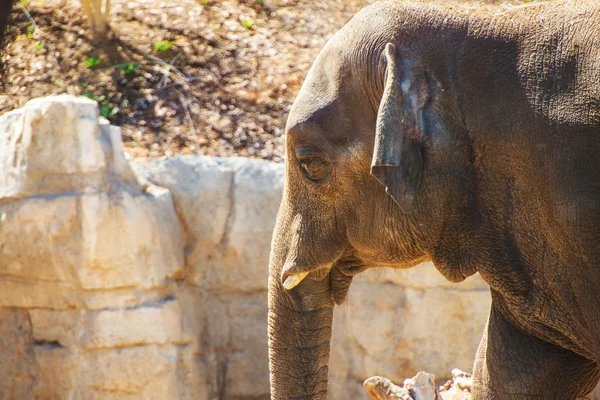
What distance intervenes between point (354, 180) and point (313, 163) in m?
0.15

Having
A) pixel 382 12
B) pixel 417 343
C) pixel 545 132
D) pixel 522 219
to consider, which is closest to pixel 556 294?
pixel 522 219

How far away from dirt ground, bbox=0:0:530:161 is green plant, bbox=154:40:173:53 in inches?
0.7

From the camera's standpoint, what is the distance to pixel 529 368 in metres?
3.54

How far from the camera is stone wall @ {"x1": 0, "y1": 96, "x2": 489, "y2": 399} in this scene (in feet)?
20.3

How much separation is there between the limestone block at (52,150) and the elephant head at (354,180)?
2674 millimetres

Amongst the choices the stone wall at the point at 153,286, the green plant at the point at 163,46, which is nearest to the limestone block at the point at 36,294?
the stone wall at the point at 153,286

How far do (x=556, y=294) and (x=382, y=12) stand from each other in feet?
3.34

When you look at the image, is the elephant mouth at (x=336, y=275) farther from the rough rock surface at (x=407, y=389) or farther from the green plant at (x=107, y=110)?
the green plant at (x=107, y=110)

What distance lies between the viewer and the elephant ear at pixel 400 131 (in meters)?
2.98

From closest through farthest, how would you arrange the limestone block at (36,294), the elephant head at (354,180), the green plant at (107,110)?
the elephant head at (354,180) < the limestone block at (36,294) < the green plant at (107,110)

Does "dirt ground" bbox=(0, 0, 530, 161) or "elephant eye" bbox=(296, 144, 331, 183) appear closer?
"elephant eye" bbox=(296, 144, 331, 183)

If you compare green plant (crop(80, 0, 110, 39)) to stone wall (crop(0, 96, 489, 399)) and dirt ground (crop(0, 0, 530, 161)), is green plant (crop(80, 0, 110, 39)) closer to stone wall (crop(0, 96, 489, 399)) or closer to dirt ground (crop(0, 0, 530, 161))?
dirt ground (crop(0, 0, 530, 161))

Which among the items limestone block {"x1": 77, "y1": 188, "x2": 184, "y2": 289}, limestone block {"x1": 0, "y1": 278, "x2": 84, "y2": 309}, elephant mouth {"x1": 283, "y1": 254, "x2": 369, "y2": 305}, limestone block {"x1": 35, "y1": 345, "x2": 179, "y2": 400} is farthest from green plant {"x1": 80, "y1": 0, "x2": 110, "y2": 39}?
elephant mouth {"x1": 283, "y1": 254, "x2": 369, "y2": 305}

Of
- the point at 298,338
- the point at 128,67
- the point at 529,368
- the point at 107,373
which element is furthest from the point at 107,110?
the point at 529,368
